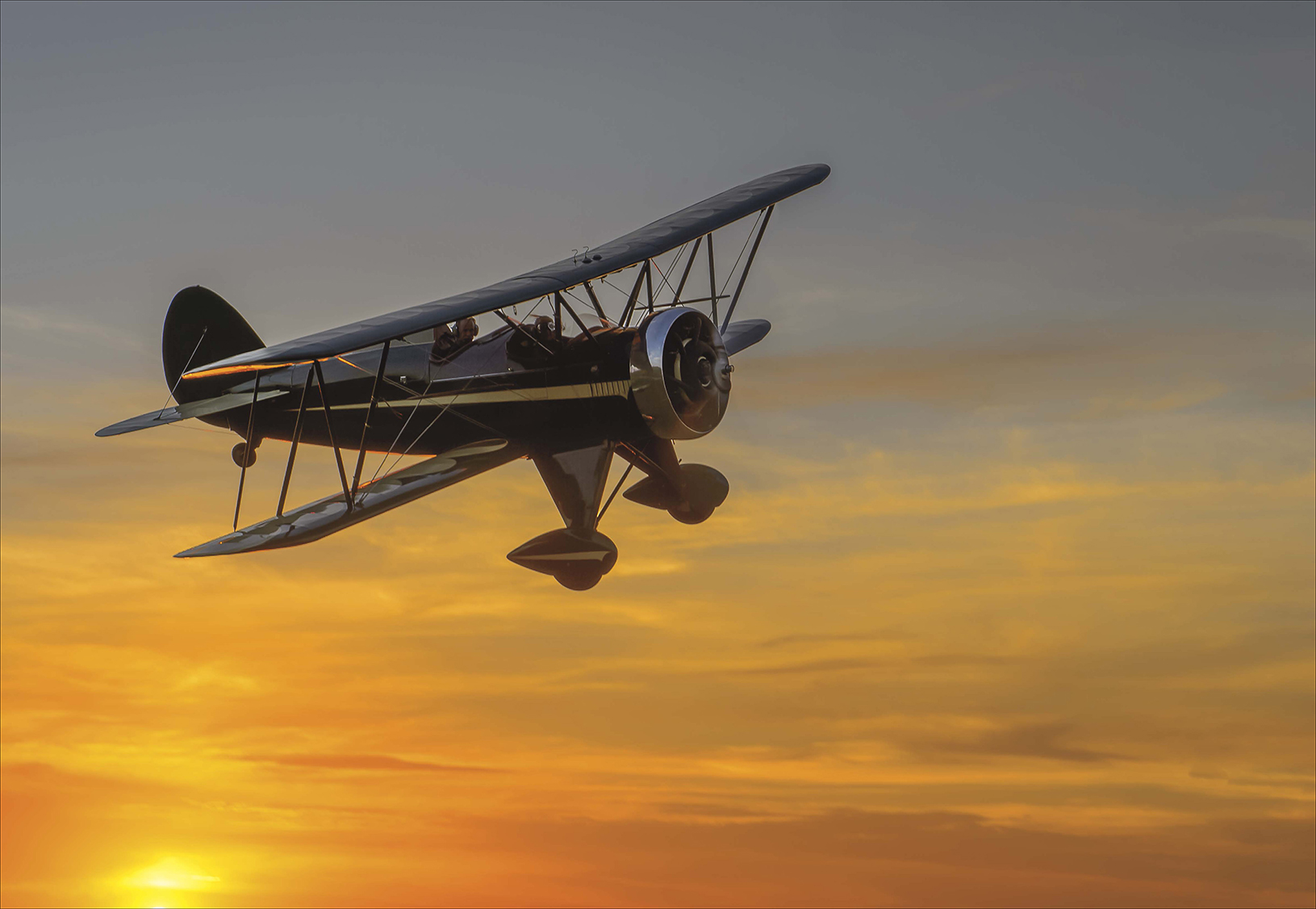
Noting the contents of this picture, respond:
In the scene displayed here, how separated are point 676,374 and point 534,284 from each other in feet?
7.85

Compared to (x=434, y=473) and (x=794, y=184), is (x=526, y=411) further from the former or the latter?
(x=794, y=184)

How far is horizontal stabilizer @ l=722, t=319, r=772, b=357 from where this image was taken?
23781 millimetres

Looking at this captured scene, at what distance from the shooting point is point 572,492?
18.1 m

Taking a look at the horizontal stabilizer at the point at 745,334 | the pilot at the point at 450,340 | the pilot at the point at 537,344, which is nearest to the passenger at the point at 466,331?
the pilot at the point at 450,340

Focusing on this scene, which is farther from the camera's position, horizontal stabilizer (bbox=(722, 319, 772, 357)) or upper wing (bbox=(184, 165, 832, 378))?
horizontal stabilizer (bbox=(722, 319, 772, 357))

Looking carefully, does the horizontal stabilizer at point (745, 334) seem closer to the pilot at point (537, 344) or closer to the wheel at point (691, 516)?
the wheel at point (691, 516)

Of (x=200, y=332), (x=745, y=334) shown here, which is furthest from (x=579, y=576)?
(x=200, y=332)

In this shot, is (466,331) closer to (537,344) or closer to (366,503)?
(537,344)

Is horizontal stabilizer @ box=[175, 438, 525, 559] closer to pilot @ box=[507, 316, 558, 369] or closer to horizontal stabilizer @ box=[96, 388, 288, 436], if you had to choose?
pilot @ box=[507, 316, 558, 369]

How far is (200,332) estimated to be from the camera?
79.7 ft

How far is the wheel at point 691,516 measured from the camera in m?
20.2

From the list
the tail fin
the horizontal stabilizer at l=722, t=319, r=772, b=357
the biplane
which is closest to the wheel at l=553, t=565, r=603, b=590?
the biplane

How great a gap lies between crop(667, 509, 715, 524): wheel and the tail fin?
9386 mm

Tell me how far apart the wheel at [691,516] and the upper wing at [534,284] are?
430cm
